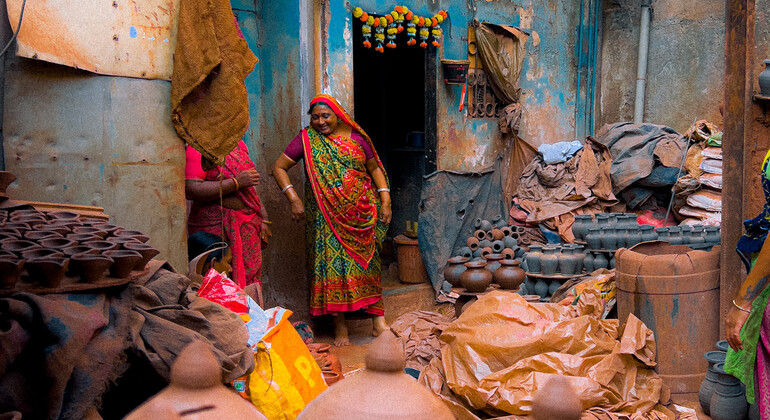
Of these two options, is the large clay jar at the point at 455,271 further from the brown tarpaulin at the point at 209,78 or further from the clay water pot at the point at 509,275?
the brown tarpaulin at the point at 209,78

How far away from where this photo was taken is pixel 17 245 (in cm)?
266

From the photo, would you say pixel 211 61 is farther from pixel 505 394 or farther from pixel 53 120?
pixel 505 394

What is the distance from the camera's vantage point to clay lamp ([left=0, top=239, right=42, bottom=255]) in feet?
8.49

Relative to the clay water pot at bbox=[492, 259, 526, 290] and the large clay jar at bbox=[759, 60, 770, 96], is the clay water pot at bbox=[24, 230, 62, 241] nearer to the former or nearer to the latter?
the clay water pot at bbox=[492, 259, 526, 290]

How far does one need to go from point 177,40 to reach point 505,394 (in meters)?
2.67

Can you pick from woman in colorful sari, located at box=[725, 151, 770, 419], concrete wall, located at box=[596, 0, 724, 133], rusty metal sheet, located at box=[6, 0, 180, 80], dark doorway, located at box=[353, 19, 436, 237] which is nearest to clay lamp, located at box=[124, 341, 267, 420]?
woman in colorful sari, located at box=[725, 151, 770, 419]

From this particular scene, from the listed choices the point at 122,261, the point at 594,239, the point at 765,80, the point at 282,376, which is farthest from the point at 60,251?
the point at 594,239

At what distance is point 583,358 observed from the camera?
4.16 metres

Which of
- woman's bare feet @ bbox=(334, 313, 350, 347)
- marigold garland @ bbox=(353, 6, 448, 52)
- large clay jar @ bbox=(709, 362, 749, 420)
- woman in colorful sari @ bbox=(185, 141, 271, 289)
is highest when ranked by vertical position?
marigold garland @ bbox=(353, 6, 448, 52)

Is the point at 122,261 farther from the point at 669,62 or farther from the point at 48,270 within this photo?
the point at 669,62

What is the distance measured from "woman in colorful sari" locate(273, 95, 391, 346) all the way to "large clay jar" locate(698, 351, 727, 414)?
130 inches

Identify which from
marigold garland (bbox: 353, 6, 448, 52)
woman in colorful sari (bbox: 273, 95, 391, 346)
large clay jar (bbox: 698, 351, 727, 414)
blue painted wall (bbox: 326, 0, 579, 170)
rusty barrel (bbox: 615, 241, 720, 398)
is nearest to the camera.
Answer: large clay jar (bbox: 698, 351, 727, 414)

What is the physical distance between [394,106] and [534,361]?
6.90 meters

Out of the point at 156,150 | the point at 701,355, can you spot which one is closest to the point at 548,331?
the point at 701,355
